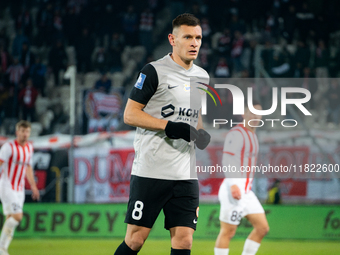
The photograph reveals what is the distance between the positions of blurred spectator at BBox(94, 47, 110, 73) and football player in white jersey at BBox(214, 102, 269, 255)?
6.99 metres

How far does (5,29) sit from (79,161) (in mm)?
5916

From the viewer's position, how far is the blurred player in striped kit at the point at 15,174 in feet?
22.7

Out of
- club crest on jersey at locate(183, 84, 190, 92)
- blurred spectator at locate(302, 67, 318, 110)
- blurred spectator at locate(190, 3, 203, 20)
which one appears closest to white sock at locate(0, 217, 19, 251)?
club crest on jersey at locate(183, 84, 190, 92)

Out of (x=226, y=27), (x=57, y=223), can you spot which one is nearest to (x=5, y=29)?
(x=226, y=27)

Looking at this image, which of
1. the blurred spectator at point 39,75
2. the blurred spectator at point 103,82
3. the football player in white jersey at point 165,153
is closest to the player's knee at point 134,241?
the football player in white jersey at point 165,153

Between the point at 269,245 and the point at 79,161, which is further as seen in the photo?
the point at 79,161

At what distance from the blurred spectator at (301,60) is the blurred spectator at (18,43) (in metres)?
6.60

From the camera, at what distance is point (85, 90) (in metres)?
9.59

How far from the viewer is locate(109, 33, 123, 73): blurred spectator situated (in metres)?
11.8

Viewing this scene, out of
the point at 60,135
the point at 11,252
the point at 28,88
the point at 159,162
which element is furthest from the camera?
the point at 28,88

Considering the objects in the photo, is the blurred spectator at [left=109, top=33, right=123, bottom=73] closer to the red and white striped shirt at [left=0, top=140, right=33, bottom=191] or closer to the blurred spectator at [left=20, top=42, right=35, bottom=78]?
the blurred spectator at [left=20, top=42, right=35, bottom=78]

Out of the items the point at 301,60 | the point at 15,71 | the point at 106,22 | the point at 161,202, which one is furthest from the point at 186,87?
the point at 106,22

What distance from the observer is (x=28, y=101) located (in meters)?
10.8

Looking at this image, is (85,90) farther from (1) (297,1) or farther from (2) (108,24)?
(1) (297,1)
